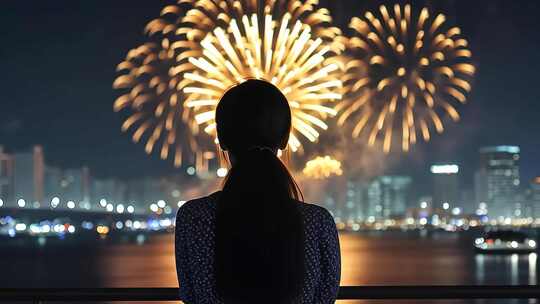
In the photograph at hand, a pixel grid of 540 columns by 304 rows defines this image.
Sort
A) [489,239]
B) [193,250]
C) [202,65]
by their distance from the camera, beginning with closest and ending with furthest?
1. [193,250]
2. [202,65]
3. [489,239]

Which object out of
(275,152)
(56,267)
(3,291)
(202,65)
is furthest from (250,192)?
(56,267)

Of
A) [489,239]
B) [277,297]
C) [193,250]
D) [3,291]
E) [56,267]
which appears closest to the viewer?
[277,297]

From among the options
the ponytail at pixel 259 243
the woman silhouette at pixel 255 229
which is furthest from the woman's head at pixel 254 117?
the ponytail at pixel 259 243

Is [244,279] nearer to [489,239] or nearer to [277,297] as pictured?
[277,297]

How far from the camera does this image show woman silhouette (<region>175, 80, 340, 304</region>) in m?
2.55

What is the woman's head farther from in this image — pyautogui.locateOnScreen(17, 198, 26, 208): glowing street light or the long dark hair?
pyautogui.locateOnScreen(17, 198, 26, 208): glowing street light

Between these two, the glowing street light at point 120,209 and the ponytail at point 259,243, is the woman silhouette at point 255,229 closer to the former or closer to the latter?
the ponytail at point 259,243

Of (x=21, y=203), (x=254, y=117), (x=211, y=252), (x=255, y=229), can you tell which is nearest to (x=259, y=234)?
(x=255, y=229)

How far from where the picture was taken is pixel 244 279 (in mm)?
2535

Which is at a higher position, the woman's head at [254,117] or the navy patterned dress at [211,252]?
the woman's head at [254,117]

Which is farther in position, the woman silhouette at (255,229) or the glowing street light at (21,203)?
the glowing street light at (21,203)

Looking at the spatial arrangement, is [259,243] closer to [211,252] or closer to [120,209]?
[211,252]

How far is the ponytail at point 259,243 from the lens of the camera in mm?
2535

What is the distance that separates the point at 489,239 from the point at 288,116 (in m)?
99.1
